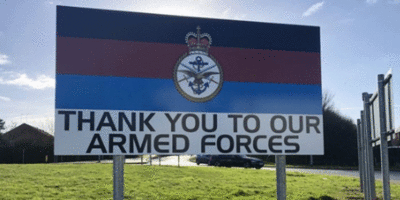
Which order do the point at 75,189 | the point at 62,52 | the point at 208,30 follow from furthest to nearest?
the point at 75,189 → the point at 208,30 → the point at 62,52

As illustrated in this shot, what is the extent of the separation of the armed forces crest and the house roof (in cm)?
4022

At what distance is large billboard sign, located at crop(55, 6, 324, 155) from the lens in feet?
16.9

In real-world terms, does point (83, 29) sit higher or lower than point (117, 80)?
higher

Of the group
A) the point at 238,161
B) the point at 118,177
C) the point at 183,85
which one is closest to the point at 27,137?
the point at 238,161

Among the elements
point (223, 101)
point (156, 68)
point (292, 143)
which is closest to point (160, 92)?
point (156, 68)

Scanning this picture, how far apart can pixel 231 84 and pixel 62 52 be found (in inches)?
92.7

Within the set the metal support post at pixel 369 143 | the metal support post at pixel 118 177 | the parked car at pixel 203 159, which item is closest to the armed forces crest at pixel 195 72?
the metal support post at pixel 118 177

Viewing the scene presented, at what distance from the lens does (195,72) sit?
5.38m

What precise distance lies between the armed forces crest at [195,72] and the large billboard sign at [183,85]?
0.01 m

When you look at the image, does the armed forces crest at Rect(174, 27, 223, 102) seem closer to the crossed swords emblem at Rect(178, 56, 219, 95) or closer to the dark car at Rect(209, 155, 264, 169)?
the crossed swords emblem at Rect(178, 56, 219, 95)

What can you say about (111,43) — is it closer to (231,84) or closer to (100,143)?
(100,143)

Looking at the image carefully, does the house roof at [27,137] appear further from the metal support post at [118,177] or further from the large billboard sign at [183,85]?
the metal support post at [118,177]

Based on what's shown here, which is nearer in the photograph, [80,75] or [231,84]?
[80,75]

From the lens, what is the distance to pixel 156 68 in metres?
5.34
